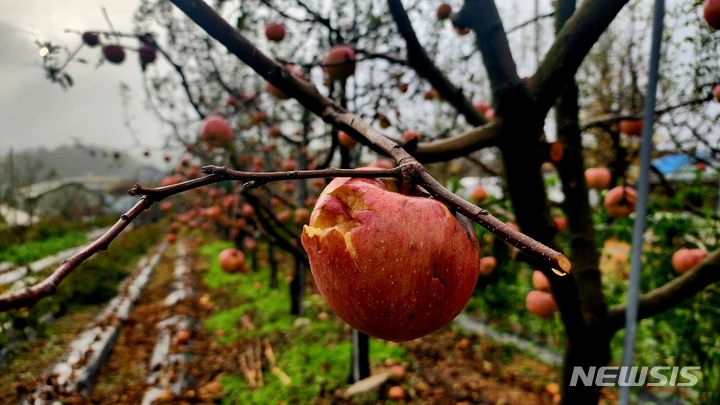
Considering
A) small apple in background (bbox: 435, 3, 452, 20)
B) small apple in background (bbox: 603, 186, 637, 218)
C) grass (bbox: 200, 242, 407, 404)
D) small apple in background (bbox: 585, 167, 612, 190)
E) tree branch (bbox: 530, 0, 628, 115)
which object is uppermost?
small apple in background (bbox: 435, 3, 452, 20)

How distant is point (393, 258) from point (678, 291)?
1.61 metres

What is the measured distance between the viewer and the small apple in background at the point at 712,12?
4.00ft

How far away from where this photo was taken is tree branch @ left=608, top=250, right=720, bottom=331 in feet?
4.82

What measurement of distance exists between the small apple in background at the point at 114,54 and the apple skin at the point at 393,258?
2.59 m

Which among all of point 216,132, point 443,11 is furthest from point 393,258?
point 443,11

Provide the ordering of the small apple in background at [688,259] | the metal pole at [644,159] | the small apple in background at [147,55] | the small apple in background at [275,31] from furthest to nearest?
the small apple in background at [275,31], the small apple in background at [147,55], the small apple in background at [688,259], the metal pole at [644,159]

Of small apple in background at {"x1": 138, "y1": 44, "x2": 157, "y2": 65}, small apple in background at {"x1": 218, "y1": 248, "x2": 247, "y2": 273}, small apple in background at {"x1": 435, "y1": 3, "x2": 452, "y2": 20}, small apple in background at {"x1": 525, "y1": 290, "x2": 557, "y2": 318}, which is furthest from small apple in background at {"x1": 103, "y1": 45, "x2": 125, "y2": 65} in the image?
small apple in background at {"x1": 525, "y1": 290, "x2": 557, "y2": 318}

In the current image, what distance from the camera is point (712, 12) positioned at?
1229 millimetres

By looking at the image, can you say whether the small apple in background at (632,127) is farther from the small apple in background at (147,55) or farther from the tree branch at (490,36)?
the small apple in background at (147,55)

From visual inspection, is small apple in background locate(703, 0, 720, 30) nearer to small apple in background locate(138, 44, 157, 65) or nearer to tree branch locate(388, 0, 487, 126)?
tree branch locate(388, 0, 487, 126)

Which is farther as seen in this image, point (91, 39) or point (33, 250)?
point (33, 250)

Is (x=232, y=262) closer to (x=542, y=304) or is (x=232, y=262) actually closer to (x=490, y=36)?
(x=542, y=304)

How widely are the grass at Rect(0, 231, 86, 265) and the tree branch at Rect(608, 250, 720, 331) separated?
36.6ft

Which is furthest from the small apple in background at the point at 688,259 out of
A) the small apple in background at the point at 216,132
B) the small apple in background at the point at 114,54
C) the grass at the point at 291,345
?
the small apple in background at the point at 114,54
